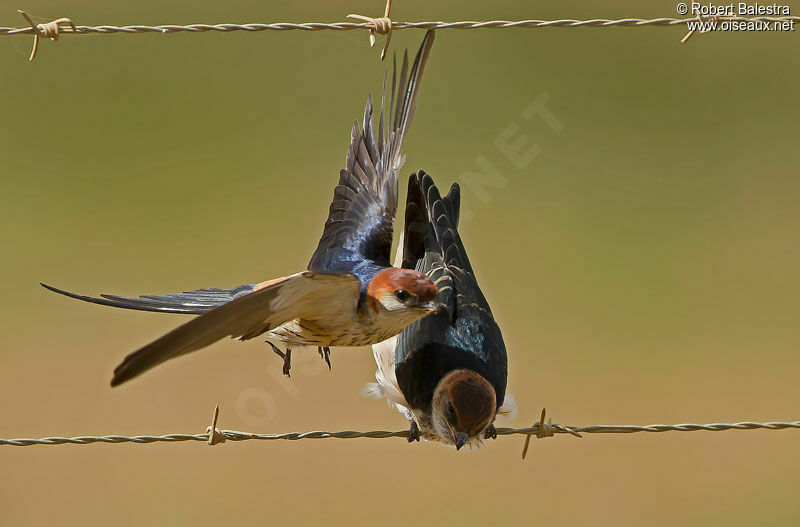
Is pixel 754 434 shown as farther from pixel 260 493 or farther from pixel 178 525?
pixel 178 525

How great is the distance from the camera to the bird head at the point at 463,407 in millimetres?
4352

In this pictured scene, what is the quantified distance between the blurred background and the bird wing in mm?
3155

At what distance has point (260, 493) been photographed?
326 inches

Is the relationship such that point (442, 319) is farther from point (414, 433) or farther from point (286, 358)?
point (286, 358)

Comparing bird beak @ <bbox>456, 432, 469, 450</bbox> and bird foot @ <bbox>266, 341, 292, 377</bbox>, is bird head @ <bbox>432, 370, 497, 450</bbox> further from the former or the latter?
bird foot @ <bbox>266, 341, 292, 377</bbox>

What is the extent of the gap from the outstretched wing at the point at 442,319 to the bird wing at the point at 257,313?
2.28ft

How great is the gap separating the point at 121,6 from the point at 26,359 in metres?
5.47

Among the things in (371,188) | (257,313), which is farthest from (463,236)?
(257,313)

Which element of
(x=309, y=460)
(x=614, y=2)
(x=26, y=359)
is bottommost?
(x=309, y=460)

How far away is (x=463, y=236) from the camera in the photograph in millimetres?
11242

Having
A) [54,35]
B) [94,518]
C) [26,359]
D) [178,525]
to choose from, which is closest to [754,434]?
[178,525]

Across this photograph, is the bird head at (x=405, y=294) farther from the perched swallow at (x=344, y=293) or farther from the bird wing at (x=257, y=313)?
the bird wing at (x=257, y=313)

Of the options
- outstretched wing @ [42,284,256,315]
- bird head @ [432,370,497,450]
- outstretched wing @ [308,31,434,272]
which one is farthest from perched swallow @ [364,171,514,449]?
outstretched wing @ [42,284,256,315]

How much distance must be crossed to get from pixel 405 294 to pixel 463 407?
2.02 feet
